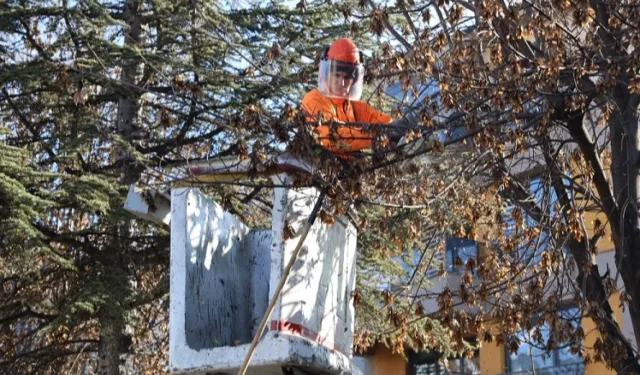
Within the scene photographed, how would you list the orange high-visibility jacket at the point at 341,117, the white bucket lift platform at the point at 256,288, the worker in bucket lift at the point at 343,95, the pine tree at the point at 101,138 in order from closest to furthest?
1. the white bucket lift platform at the point at 256,288
2. the orange high-visibility jacket at the point at 341,117
3. the worker in bucket lift at the point at 343,95
4. the pine tree at the point at 101,138

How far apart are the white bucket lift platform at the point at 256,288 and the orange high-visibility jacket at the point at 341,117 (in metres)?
0.34

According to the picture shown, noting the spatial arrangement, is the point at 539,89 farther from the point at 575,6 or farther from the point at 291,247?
the point at 291,247

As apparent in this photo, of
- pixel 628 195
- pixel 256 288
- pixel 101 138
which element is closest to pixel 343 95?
pixel 256 288

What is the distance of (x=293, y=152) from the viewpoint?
722cm

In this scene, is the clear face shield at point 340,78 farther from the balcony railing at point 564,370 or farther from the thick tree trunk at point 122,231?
the balcony railing at point 564,370

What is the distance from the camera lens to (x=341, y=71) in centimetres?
780

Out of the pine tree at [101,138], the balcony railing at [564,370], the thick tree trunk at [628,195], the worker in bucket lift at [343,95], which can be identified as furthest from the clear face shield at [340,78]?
the balcony railing at [564,370]

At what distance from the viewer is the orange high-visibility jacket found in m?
7.47

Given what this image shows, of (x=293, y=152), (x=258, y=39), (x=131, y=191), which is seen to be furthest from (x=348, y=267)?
(x=258, y=39)

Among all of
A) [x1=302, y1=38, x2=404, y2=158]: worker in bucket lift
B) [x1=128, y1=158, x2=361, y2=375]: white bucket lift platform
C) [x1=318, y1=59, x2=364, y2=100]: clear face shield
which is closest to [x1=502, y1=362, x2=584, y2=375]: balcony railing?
[x1=302, y1=38, x2=404, y2=158]: worker in bucket lift

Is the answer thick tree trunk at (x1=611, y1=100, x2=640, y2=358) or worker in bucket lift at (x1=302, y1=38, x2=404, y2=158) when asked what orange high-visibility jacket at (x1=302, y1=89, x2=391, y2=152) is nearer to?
worker in bucket lift at (x1=302, y1=38, x2=404, y2=158)

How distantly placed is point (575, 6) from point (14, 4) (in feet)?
25.6

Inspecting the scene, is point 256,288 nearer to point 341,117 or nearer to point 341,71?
point 341,117

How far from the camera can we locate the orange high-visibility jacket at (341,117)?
24.5 feet
